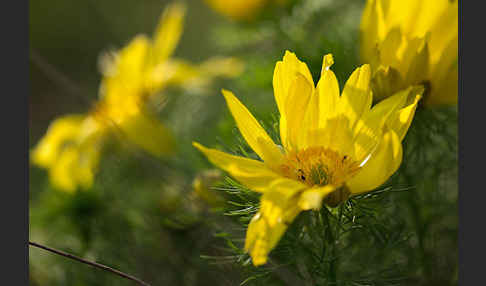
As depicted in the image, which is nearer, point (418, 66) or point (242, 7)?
point (418, 66)

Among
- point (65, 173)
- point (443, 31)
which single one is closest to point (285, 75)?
point (443, 31)

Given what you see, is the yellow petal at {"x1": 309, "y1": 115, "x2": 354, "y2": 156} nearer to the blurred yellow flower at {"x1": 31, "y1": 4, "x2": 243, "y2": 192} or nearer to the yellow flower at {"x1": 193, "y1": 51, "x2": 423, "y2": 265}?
the yellow flower at {"x1": 193, "y1": 51, "x2": 423, "y2": 265}

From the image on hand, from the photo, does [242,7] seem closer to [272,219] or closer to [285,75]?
[285,75]

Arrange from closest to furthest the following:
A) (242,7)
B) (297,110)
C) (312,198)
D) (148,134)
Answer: (312,198) < (297,110) < (148,134) < (242,7)

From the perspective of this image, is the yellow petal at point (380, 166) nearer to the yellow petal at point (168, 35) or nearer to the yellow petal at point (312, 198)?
the yellow petal at point (312, 198)

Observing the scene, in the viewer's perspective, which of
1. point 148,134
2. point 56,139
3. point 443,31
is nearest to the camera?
point 443,31

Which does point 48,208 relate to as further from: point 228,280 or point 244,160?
point 244,160

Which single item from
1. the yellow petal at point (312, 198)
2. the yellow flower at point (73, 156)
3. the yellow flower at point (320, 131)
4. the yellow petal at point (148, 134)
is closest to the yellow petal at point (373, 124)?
the yellow flower at point (320, 131)

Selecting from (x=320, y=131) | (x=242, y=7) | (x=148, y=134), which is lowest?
(x=320, y=131)
